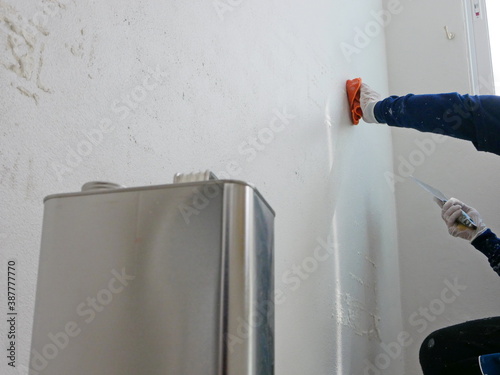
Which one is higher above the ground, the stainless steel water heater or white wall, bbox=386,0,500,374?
white wall, bbox=386,0,500,374

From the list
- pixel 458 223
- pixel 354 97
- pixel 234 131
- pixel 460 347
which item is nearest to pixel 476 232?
pixel 458 223

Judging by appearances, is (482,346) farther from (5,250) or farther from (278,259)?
(5,250)

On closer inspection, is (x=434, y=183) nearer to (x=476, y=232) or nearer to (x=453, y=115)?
(x=476, y=232)

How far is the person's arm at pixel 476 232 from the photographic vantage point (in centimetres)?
144

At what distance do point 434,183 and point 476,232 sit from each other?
1.35ft

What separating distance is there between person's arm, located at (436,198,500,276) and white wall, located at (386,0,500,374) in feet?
0.74

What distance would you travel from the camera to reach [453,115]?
1.38m

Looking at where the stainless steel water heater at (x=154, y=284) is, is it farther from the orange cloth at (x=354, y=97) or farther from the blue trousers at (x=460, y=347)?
the orange cloth at (x=354, y=97)

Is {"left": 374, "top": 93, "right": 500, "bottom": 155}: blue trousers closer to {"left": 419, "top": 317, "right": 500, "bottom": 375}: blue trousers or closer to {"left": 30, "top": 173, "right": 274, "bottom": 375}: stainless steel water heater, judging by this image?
{"left": 419, "top": 317, "right": 500, "bottom": 375}: blue trousers

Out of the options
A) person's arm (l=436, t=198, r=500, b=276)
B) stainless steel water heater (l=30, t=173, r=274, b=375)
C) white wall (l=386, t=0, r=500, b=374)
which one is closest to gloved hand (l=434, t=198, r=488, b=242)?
person's arm (l=436, t=198, r=500, b=276)

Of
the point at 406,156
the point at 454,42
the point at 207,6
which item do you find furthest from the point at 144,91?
the point at 454,42

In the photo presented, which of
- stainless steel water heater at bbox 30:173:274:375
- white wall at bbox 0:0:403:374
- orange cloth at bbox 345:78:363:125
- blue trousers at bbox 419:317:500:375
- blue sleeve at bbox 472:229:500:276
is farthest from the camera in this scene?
orange cloth at bbox 345:78:363:125

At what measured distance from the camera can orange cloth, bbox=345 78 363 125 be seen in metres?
1.61

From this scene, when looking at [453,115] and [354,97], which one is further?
[354,97]
